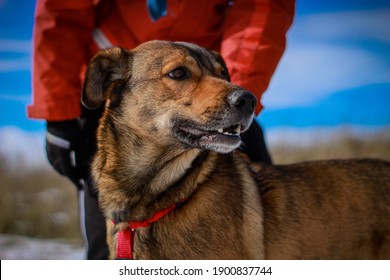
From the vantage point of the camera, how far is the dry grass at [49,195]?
2.90 m

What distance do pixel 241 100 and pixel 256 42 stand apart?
2.30ft

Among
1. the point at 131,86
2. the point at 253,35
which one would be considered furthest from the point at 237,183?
the point at 253,35

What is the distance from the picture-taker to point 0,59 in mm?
2674

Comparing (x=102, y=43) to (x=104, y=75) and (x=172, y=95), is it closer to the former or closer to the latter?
(x=104, y=75)

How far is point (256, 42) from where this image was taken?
7.85 ft

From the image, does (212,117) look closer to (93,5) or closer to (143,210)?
(143,210)

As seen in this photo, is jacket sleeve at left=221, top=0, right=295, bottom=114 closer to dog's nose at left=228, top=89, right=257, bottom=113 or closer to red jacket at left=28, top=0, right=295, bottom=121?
red jacket at left=28, top=0, right=295, bottom=121

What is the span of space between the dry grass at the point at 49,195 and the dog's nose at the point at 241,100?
1.44m

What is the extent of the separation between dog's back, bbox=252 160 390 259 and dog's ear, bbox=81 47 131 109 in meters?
0.80

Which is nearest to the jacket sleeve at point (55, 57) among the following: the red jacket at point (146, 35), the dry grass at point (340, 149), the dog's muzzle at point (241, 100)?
the red jacket at point (146, 35)

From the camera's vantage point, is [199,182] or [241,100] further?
[199,182]

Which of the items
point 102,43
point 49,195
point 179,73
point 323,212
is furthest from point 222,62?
point 49,195

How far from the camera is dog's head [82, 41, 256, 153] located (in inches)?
72.5
